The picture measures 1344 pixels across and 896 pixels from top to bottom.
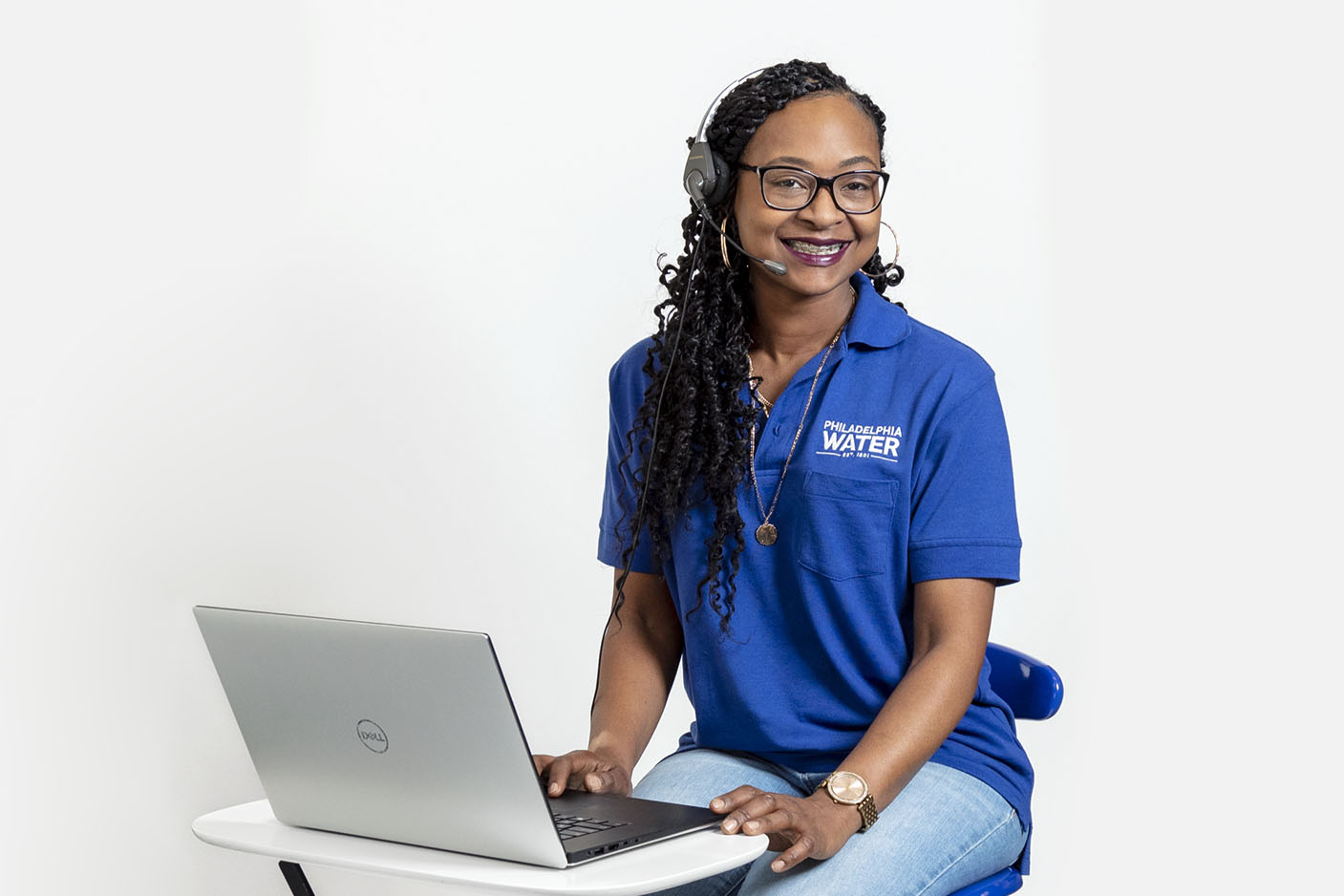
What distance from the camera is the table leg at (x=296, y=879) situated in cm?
168

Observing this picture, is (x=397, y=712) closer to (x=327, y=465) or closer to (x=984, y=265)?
(x=327, y=465)

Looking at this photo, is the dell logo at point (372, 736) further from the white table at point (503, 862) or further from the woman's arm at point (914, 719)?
the woman's arm at point (914, 719)

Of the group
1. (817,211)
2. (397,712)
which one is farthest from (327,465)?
(397,712)

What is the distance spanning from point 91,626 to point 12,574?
0.52ft

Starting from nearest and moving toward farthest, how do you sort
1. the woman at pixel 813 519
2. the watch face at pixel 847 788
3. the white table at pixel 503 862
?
the white table at pixel 503 862, the watch face at pixel 847 788, the woman at pixel 813 519

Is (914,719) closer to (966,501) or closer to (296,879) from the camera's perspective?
(966,501)

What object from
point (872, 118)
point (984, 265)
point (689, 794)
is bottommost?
point (689, 794)

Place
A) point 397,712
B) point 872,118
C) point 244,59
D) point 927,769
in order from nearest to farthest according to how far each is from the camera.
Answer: point 397,712 < point 927,769 < point 872,118 < point 244,59

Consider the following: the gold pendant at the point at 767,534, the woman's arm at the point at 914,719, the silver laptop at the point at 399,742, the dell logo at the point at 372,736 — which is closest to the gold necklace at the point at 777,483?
the gold pendant at the point at 767,534

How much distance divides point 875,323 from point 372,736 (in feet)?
2.95

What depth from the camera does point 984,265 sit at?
3.04 m

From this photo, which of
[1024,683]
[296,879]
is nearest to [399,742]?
[296,879]

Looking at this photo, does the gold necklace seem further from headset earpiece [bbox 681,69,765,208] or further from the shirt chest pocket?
headset earpiece [bbox 681,69,765,208]

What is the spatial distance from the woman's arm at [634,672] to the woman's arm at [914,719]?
36cm
